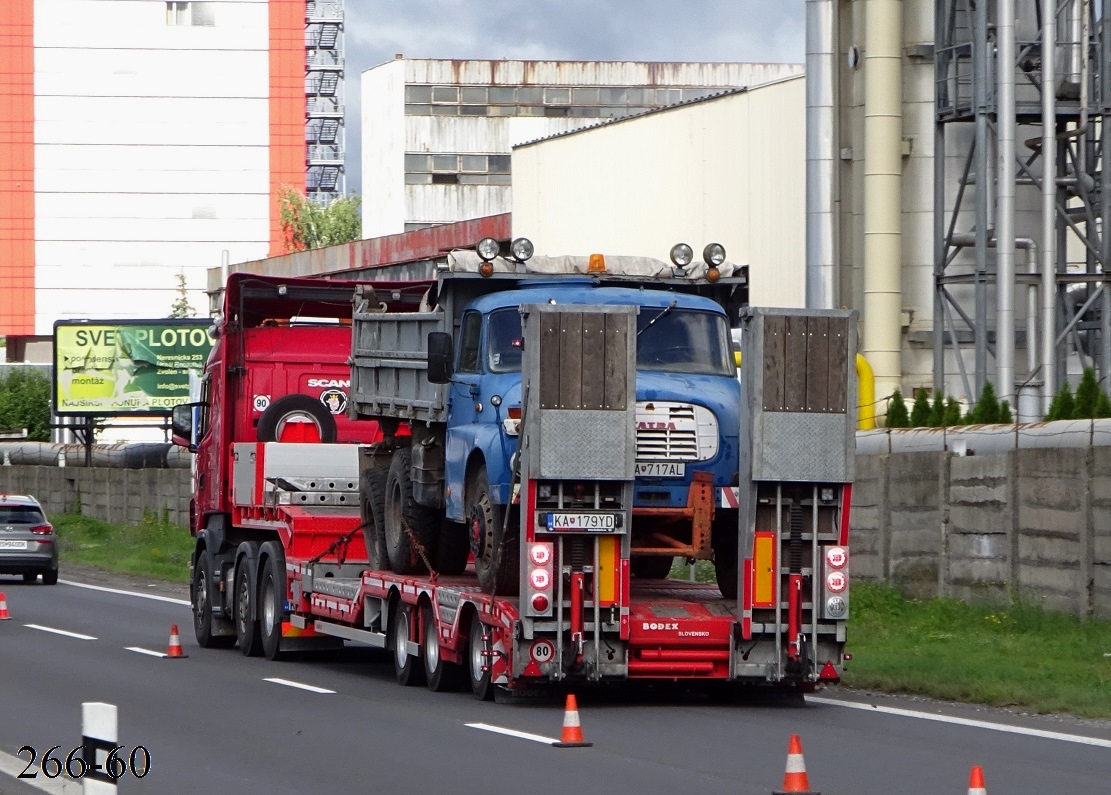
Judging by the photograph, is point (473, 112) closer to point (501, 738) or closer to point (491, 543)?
point (491, 543)

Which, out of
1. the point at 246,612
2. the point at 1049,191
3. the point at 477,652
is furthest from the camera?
the point at 1049,191

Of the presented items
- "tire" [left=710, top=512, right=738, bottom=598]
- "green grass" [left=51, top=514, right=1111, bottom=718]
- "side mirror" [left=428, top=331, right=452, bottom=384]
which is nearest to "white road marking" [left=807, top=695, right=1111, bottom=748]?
"green grass" [left=51, top=514, right=1111, bottom=718]

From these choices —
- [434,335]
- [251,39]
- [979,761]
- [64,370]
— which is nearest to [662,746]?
[979,761]

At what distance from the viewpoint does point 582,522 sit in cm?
1458

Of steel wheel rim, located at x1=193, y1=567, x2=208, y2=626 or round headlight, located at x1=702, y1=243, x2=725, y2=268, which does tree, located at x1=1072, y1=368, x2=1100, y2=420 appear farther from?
steel wheel rim, located at x1=193, y1=567, x2=208, y2=626

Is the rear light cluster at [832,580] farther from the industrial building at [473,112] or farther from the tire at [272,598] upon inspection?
the industrial building at [473,112]

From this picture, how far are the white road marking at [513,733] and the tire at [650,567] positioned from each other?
416 centimetres

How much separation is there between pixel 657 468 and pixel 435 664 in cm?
289

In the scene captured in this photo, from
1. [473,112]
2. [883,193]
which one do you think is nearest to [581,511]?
[883,193]

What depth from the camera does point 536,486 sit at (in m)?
14.6

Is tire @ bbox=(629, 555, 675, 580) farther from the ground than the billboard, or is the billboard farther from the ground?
the billboard

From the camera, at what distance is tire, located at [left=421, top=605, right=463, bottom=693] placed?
54.6 ft

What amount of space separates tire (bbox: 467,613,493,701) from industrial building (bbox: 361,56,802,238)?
294ft

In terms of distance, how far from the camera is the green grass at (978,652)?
625 inches
